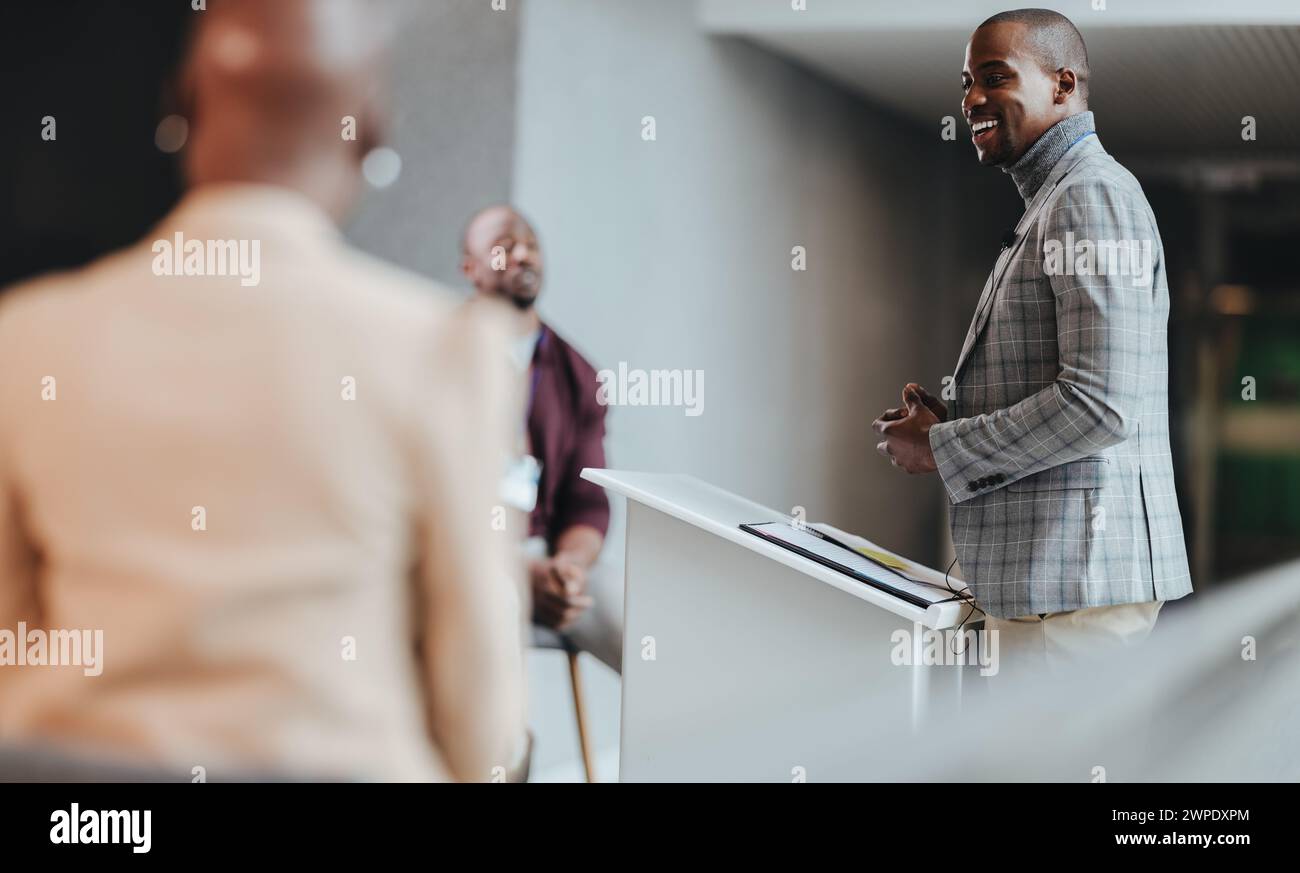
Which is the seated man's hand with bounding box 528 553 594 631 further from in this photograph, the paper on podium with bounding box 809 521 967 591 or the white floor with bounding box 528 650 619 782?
the paper on podium with bounding box 809 521 967 591

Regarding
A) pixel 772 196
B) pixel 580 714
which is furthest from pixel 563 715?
pixel 772 196

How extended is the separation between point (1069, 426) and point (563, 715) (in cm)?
209

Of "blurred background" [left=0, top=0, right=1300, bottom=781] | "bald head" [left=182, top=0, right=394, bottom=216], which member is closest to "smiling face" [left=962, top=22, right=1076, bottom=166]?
"blurred background" [left=0, top=0, right=1300, bottom=781]

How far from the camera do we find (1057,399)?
1.75 meters

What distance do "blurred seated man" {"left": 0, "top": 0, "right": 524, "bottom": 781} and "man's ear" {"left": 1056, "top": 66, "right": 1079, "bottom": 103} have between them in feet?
4.01

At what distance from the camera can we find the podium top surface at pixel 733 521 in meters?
1.76

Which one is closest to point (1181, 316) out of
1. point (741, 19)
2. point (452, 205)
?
point (741, 19)

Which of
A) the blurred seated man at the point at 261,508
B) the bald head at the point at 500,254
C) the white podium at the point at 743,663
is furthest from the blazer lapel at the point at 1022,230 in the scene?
the bald head at the point at 500,254

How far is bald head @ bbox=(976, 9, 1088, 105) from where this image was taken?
1916mm

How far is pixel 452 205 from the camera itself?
3146 millimetres

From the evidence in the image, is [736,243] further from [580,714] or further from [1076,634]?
[1076,634]
